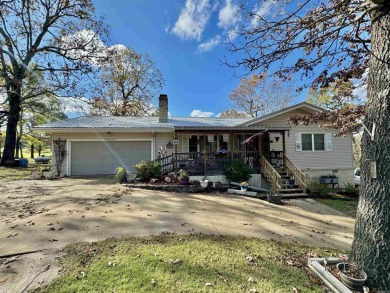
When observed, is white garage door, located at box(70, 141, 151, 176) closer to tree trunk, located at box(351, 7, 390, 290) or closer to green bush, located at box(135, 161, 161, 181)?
green bush, located at box(135, 161, 161, 181)

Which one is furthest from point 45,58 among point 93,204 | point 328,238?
point 328,238

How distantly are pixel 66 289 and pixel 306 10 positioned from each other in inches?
213

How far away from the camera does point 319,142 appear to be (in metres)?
14.6

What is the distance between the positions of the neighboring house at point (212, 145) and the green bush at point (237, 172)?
2.20 feet

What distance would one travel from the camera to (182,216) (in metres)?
5.90

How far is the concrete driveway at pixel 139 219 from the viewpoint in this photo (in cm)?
Answer: 442

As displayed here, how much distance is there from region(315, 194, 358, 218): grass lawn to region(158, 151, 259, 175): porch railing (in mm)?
3831

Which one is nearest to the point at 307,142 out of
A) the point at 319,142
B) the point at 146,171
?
the point at 319,142

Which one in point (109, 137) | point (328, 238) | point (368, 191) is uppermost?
point (109, 137)

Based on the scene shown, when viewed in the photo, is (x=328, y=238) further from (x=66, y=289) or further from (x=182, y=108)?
(x=182, y=108)

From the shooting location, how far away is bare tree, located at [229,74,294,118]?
27.4m

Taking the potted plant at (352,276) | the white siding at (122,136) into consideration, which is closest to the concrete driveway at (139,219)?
the potted plant at (352,276)

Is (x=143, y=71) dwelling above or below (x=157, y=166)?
above

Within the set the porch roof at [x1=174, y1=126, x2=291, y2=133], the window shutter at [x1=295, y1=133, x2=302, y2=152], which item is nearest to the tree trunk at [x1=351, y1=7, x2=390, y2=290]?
the porch roof at [x1=174, y1=126, x2=291, y2=133]
